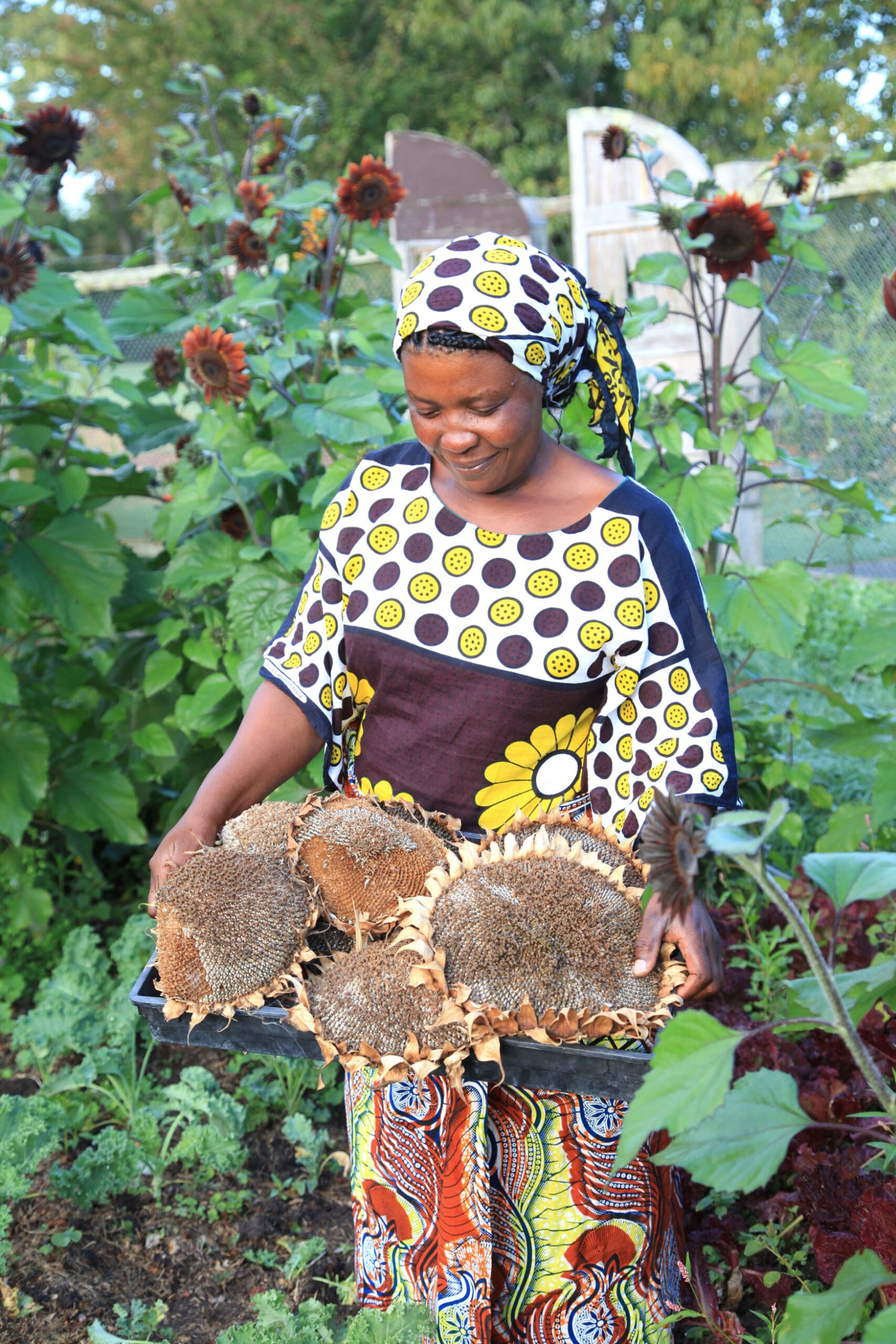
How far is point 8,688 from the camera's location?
10.1ft

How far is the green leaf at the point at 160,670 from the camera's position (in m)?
3.30

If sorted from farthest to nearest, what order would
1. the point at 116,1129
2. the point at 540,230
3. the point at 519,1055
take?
the point at 540,230, the point at 116,1129, the point at 519,1055

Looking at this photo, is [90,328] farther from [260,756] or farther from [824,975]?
[824,975]

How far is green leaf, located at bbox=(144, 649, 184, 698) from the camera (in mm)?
3301

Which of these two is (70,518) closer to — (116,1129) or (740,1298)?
(116,1129)

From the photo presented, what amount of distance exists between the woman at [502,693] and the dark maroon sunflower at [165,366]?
60.3 inches

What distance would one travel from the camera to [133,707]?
11.5 feet

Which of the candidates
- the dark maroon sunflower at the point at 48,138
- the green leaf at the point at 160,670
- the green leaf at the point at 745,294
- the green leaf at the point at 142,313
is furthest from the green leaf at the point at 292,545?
the green leaf at the point at 745,294

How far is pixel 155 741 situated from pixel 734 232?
210 cm

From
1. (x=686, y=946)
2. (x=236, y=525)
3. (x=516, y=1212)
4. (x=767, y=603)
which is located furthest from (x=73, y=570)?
(x=686, y=946)

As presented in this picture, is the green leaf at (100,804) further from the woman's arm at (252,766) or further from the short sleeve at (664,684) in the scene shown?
the short sleeve at (664,684)

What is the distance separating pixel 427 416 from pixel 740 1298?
171cm

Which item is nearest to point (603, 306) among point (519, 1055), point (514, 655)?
point (514, 655)

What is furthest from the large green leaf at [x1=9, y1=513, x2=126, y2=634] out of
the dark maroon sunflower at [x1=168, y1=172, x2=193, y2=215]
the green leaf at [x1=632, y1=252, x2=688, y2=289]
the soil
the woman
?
the green leaf at [x1=632, y1=252, x2=688, y2=289]
